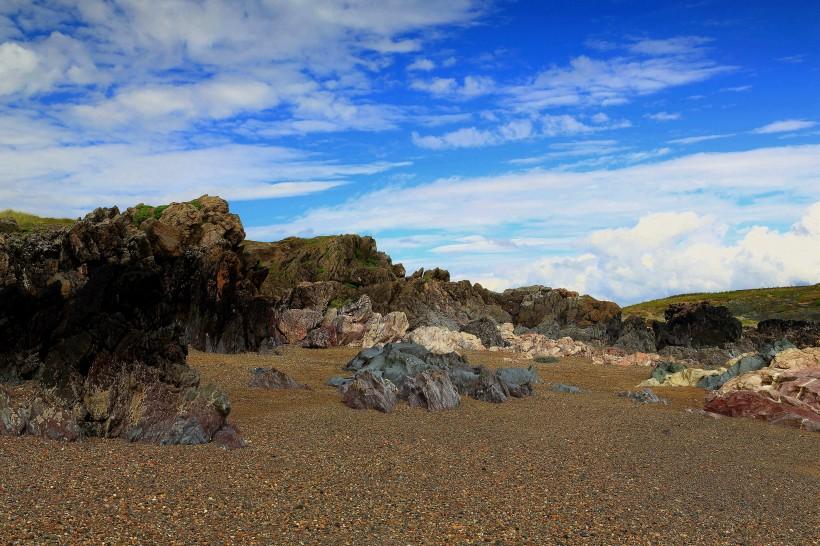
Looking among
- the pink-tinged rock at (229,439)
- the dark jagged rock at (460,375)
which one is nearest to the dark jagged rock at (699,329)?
the dark jagged rock at (460,375)

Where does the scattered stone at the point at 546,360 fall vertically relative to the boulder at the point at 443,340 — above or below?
below

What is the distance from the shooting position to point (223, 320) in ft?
105

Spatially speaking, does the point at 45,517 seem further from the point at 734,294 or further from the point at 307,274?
the point at 734,294

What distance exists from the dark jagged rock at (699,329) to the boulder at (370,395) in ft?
136

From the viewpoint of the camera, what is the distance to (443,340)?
3888cm

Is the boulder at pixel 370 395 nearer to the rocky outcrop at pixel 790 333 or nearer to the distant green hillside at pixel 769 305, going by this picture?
the rocky outcrop at pixel 790 333

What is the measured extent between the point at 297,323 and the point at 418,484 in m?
29.1

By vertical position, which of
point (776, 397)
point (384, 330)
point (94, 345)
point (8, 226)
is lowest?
point (776, 397)

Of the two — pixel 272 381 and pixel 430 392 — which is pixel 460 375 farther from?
pixel 272 381

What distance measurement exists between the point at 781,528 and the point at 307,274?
48.5 m

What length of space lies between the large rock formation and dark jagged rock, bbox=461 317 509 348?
2695cm

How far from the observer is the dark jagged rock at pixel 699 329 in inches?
2159

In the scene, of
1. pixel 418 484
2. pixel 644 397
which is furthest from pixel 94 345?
pixel 644 397

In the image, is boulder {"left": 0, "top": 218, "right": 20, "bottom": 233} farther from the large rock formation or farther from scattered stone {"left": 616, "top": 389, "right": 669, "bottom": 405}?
scattered stone {"left": 616, "top": 389, "right": 669, "bottom": 405}
